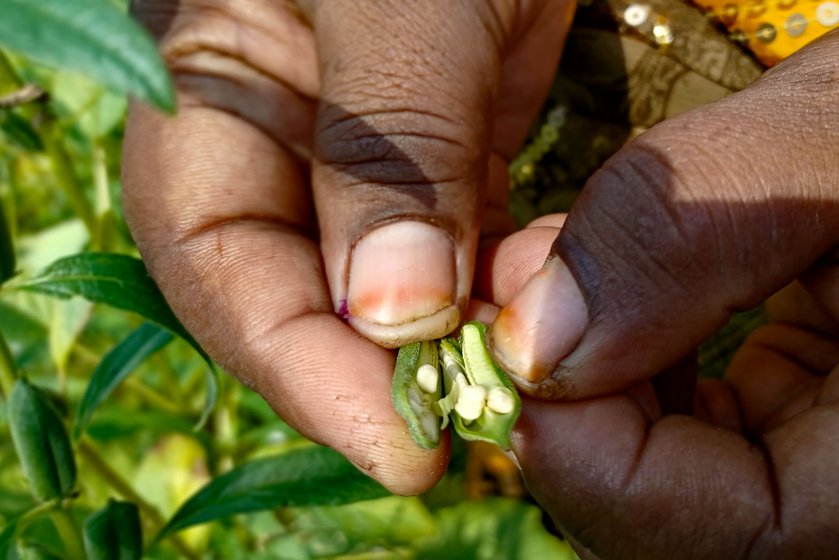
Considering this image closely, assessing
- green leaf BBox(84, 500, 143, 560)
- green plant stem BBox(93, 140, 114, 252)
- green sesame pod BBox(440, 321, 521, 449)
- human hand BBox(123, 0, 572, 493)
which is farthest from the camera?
green plant stem BBox(93, 140, 114, 252)

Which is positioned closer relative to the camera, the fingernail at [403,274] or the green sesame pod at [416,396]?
the green sesame pod at [416,396]

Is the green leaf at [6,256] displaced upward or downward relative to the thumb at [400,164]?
downward

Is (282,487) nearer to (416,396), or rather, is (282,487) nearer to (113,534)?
(113,534)

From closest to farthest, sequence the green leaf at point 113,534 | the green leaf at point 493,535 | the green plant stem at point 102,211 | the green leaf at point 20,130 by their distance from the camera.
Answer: the green leaf at point 113,534, the green leaf at point 20,130, the green plant stem at point 102,211, the green leaf at point 493,535

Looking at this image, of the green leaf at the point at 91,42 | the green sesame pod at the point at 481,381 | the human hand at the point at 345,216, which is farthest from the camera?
the human hand at the point at 345,216

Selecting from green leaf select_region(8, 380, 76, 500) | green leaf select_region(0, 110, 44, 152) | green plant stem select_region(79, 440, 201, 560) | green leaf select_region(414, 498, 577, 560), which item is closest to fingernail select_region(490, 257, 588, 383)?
green leaf select_region(8, 380, 76, 500)

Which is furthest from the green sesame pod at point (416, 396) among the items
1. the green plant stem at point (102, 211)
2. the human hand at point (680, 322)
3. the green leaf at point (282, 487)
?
the green plant stem at point (102, 211)

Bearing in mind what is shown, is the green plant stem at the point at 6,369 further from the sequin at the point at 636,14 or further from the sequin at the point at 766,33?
the sequin at the point at 766,33

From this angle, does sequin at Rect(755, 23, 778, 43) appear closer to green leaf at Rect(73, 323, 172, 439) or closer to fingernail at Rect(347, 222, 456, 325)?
fingernail at Rect(347, 222, 456, 325)
